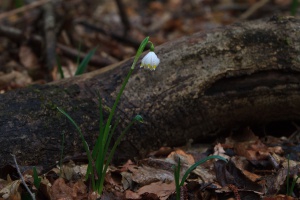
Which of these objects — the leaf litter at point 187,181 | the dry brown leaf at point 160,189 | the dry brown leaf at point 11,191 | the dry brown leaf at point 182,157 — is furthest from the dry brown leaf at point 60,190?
the dry brown leaf at point 182,157

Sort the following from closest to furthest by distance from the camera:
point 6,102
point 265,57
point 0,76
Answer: point 6,102 → point 265,57 → point 0,76

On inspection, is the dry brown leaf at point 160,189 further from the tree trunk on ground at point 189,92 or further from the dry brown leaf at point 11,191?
the dry brown leaf at point 11,191

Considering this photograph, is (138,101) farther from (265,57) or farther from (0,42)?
(0,42)

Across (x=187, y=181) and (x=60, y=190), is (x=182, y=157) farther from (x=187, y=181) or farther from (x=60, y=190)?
(x=60, y=190)

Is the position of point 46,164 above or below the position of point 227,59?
below

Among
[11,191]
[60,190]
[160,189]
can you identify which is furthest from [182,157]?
[11,191]

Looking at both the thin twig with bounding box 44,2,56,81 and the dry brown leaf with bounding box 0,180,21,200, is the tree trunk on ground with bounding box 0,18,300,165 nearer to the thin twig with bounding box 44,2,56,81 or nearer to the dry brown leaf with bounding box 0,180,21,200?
the dry brown leaf with bounding box 0,180,21,200

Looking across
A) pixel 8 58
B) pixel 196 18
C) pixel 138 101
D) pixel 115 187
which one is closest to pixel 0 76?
pixel 8 58

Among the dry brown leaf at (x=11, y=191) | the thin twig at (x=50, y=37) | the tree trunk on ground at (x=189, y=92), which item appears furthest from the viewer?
the thin twig at (x=50, y=37)

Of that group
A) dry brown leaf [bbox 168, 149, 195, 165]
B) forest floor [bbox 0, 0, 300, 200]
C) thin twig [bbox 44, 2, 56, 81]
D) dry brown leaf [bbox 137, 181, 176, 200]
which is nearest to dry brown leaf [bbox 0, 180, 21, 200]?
forest floor [bbox 0, 0, 300, 200]
